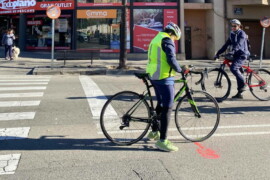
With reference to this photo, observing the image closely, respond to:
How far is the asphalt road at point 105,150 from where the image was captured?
4.29m

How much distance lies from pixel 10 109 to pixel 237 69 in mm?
5600

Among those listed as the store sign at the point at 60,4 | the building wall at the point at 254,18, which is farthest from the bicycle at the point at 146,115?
the building wall at the point at 254,18

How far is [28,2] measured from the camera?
23.5 m

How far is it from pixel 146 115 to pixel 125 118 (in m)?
0.34

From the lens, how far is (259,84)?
30.6 ft

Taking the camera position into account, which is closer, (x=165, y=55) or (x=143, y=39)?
(x=165, y=55)

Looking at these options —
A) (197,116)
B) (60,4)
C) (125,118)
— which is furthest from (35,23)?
(197,116)

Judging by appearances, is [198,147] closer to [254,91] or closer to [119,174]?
[119,174]

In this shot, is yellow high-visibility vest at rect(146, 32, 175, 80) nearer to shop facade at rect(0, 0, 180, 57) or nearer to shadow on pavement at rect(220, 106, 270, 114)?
shadow on pavement at rect(220, 106, 270, 114)

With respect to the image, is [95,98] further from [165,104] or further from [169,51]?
[169,51]

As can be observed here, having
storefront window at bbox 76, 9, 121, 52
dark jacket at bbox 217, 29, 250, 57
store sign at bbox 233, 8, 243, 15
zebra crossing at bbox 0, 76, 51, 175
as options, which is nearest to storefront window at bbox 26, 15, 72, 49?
storefront window at bbox 76, 9, 121, 52

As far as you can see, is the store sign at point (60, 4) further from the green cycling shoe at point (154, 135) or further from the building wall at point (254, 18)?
the green cycling shoe at point (154, 135)

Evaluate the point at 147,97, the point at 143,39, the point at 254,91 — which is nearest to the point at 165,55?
the point at 147,97

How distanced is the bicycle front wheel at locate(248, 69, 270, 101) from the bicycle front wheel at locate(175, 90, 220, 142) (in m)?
3.98
